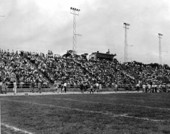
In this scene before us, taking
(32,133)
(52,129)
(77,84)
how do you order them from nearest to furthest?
1. (32,133)
2. (52,129)
3. (77,84)

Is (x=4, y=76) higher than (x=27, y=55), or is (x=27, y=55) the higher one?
(x=27, y=55)

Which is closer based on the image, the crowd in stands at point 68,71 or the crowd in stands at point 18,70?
the crowd in stands at point 18,70

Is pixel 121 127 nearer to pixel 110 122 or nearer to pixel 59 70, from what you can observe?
pixel 110 122

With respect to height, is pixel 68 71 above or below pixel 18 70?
above

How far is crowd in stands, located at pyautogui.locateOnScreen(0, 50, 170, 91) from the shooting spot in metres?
36.7

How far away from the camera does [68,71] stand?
43875 mm

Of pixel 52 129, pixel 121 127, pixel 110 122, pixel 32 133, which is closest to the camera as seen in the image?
pixel 32 133

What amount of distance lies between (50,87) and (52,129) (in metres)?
30.9

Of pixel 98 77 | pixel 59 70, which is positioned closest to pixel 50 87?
pixel 59 70

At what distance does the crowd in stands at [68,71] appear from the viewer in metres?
36.7

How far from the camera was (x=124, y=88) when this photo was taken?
48031mm

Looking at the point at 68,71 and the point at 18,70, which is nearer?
the point at 18,70

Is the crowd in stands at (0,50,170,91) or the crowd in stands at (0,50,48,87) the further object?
the crowd in stands at (0,50,170,91)

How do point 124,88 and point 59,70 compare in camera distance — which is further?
point 124,88
